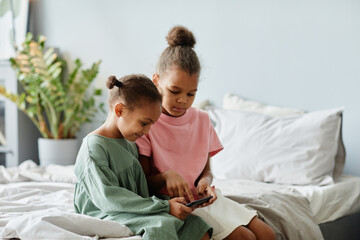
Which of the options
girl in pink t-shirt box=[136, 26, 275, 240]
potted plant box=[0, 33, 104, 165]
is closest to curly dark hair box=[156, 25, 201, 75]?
girl in pink t-shirt box=[136, 26, 275, 240]

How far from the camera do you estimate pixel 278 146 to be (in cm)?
243


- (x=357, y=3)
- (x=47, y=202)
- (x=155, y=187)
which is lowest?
(x=47, y=202)

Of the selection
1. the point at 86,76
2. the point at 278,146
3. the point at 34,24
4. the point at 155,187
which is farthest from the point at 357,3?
the point at 34,24

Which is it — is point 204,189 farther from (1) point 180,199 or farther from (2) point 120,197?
(2) point 120,197

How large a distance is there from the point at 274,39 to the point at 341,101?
1.67 feet

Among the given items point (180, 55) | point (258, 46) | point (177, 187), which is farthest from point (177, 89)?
point (258, 46)

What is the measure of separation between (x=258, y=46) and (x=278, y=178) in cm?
84

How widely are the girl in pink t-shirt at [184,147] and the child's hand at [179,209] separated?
5.8 inches

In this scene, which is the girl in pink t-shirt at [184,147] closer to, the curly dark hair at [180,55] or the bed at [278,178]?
the curly dark hair at [180,55]

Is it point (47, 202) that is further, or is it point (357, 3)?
point (357, 3)

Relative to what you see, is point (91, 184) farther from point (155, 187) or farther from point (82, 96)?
point (82, 96)

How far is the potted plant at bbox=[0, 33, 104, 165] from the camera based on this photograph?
3.68 m

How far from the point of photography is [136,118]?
4.80 feet

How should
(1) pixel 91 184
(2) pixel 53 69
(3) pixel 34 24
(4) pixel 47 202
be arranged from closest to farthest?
(1) pixel 91 184
(4) pixel 47 202
(2) pixel 53 69
(3) pixel 34 24
